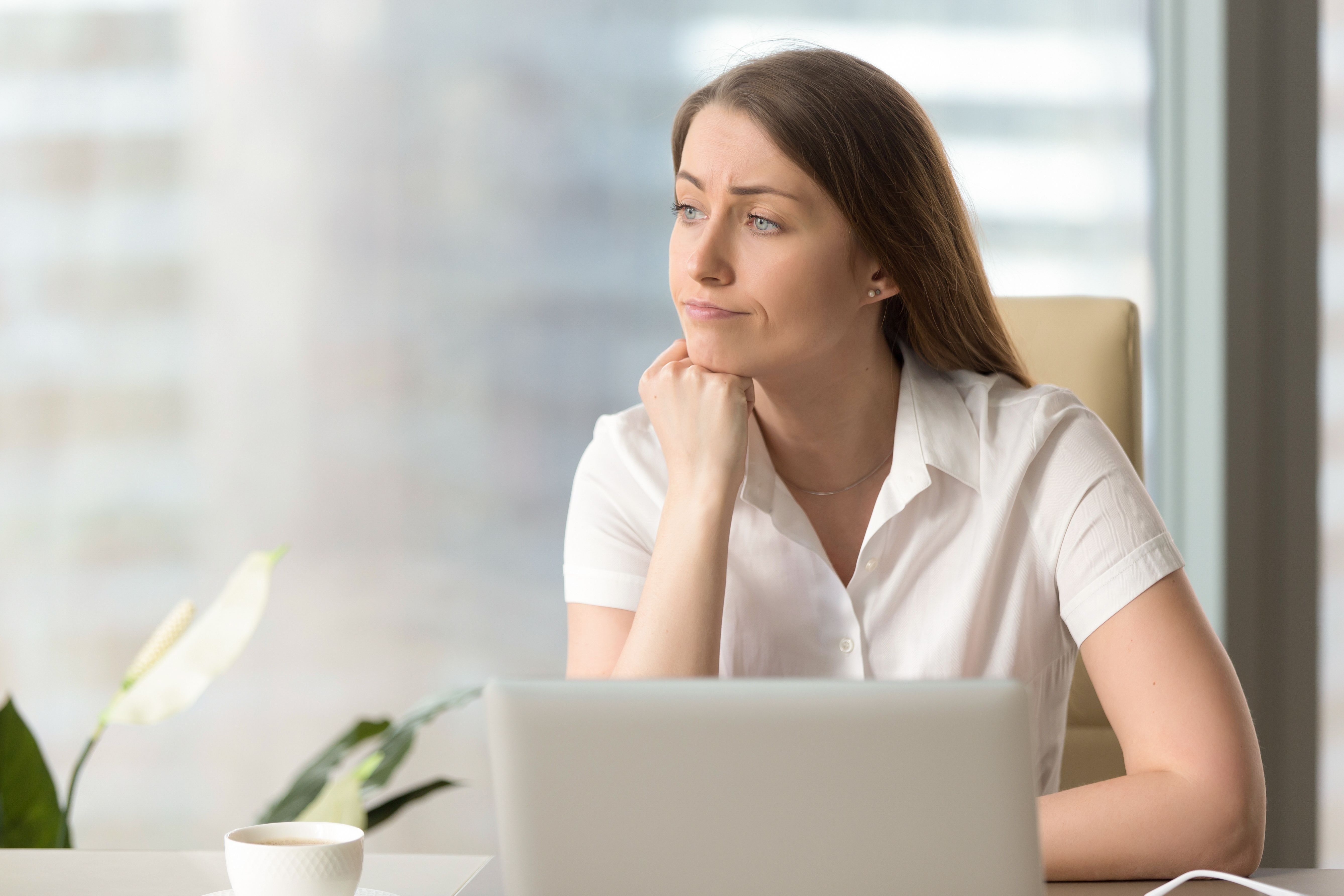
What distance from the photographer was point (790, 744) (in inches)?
22.0

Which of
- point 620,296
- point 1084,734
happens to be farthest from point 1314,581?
point 620,296

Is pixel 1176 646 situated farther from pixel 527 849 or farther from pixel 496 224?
pixel 496 224

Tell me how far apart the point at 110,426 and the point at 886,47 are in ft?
5.28

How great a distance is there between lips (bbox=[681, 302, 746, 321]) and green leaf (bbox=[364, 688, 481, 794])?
524mm

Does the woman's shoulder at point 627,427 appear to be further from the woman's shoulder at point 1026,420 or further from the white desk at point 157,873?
the white desk at point 157,873

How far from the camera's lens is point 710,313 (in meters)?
1.28

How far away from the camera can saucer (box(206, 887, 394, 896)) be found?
80 cm

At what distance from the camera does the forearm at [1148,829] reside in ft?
2.94

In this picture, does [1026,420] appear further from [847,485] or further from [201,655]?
[201,655]

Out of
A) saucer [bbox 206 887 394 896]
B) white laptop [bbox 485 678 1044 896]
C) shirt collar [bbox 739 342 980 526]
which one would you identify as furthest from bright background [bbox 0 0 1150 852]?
white laptop [bbox 485 678 1044 896]

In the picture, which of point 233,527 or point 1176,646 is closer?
point 1176,646

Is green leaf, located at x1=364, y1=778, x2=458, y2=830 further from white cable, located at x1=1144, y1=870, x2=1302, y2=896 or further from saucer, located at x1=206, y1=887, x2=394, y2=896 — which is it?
white cable, located at x1=1144, y1=870, x2=1302, y2=896

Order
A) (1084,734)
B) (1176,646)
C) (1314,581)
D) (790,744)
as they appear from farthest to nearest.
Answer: (1314,581)
(1084,734)
(1176,646)
(790,744)

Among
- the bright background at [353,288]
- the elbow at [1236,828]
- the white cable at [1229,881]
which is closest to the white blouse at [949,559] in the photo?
the elbow at [1236,828]
